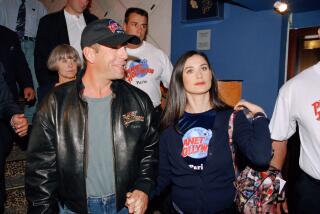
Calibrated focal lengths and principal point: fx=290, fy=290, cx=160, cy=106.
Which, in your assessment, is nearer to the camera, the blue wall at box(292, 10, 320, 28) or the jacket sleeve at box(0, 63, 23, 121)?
the jacket sleeve at box(0, 63, 23, 121)

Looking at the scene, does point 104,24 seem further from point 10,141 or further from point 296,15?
point 296,15

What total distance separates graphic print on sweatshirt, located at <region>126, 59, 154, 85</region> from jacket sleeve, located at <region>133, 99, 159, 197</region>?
4.86 feet

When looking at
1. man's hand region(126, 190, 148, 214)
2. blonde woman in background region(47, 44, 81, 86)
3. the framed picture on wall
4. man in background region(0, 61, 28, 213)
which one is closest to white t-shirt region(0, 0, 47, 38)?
blonde woman in background region(47, 44, 81, 86)

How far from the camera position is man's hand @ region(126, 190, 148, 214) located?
170cm

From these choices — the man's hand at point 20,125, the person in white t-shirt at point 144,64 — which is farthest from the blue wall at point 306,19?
the man's hand at point 20,125

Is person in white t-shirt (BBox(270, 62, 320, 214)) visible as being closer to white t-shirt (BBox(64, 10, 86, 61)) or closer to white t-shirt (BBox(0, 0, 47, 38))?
white t-shirt (BBox(64, 10, 86, 61))

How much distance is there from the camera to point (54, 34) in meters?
3.62

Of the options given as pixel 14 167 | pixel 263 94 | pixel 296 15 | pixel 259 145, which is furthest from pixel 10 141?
pixel 296 15

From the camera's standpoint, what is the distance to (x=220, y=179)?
201 centimetres

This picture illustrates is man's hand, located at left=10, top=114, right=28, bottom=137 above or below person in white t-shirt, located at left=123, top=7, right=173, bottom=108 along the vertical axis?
below

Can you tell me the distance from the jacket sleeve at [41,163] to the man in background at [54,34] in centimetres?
174

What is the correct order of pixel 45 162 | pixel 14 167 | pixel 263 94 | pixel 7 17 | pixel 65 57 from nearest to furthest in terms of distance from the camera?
pixel 45 162 < pixel 65 57 < pixel 14 167 < pixel 263 94 < pixel 7 17

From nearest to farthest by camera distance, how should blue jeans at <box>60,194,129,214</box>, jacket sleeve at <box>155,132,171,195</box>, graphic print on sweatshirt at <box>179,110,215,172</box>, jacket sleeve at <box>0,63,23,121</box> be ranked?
blue jeans at <box>60,194,129,214</box> → graphic print on sweatshirt at <box>179,110,215,172</box> → jacket sleeve at <box>155,132,171,195</box> → jacket sleeve at <box>0,63,23,121</box>

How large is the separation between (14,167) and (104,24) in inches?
98.8
